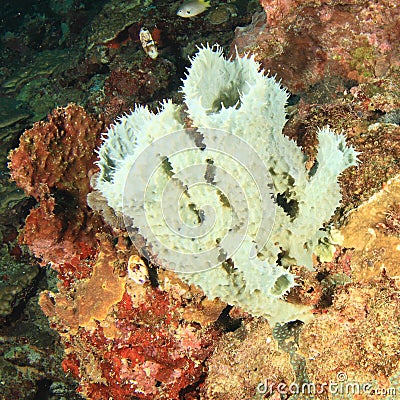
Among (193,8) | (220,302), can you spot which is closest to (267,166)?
(220,302)

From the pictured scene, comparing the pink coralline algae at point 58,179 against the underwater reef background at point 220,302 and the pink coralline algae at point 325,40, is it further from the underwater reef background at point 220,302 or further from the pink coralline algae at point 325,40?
the pink coralline algae at point 325,40

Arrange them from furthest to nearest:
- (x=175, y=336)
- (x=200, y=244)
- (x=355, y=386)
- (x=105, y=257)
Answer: (x=105, y=257)
(x=175, y=336)
(x=200, y=244)
(x=355, y=386)

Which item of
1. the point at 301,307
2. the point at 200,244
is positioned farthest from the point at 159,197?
the point at 301,307

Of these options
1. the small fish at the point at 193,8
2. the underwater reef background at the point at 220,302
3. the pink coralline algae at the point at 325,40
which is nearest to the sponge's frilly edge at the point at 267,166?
the underwater reef background at the point at 220,302

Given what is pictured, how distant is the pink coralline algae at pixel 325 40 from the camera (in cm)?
380

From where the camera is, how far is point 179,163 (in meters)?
2.14

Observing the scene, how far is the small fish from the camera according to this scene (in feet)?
22.0

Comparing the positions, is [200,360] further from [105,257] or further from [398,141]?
[398,141]

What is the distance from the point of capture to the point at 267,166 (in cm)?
Answer: 222

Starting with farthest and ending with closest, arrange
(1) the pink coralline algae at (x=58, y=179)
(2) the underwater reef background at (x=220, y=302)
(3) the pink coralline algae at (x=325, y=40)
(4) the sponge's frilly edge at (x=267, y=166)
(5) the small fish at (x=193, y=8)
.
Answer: (5) the small fish at (x=193, y=8) → (3) the pink coralline algae at (x=325, y=40) → (1) the pink coralline algae at (x=58, y=179) → (2) the underwater reef background at (x=220, y=302) → (4) the sponge's frilly edge at (x=267, y=166)

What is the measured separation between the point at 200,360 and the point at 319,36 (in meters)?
3.77

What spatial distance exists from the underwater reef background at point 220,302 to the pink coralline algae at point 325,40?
0.01 metres

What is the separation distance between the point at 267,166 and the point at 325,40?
2650 millimetres

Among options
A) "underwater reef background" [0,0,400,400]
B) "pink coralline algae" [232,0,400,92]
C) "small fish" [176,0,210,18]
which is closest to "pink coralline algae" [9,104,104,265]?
"underwater reef background" [0,0,400,400]
